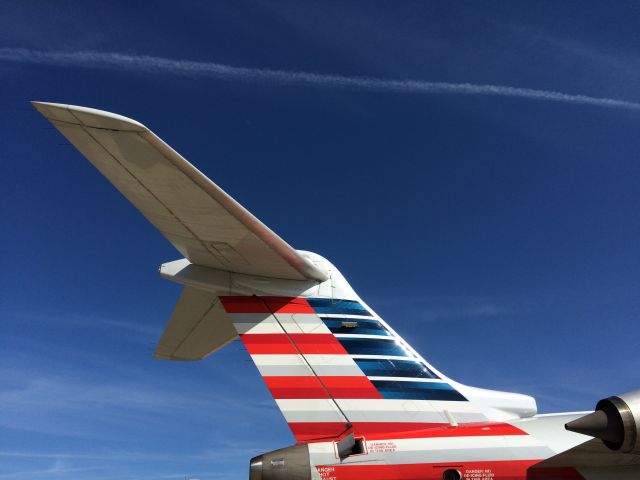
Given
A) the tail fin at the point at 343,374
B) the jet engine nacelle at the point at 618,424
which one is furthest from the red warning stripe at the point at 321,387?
the jet engine nacelle at the point at 618,424

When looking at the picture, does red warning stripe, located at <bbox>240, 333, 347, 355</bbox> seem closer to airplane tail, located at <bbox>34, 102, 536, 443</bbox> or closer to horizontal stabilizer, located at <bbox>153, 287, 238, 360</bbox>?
airplane tail, located at <bbox>34, 102, 536, 443</bbox>

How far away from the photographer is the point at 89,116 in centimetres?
419

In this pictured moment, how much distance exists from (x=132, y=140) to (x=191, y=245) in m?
1.75

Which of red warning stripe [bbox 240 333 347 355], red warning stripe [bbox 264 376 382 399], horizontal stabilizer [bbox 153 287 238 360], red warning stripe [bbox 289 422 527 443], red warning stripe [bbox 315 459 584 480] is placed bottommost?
red warning stripe [bbox 315 459 584 480]

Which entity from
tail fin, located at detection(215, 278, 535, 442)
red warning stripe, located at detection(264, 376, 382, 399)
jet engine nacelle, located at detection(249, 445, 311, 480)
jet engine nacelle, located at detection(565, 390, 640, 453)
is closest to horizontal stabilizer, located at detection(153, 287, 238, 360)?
tail fin, located at detection(215, 278, 535, 442)

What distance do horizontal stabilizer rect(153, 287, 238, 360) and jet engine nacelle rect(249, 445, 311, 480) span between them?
193 cm

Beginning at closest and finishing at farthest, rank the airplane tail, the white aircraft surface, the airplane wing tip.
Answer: the airplane wing tip < the white aircraft surface < the airplane tail

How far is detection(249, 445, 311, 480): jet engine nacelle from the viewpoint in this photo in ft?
17.5

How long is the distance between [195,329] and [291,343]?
1.50 meters

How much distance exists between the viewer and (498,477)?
527 centimetres

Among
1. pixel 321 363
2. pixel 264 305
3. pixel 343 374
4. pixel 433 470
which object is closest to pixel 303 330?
pixel 321 363

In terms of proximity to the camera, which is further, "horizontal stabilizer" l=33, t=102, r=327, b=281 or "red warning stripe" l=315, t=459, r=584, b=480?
"red warning stripe" l=315, t=459, r=584, b=480

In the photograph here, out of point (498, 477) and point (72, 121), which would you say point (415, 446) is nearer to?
point (498, 477)

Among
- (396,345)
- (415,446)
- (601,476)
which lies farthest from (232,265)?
(601,476)
